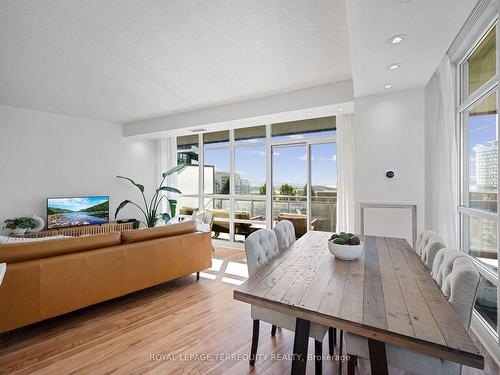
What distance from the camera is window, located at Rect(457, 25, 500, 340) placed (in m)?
2.08

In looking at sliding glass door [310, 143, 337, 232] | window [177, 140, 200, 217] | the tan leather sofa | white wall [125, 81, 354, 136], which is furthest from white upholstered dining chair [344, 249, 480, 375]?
window [177, 140, 200, 217]

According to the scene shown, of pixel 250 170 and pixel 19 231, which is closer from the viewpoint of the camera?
pixel 19 231

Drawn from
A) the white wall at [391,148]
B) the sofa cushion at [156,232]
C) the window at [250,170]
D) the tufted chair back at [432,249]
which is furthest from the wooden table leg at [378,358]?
the window at [250,170]

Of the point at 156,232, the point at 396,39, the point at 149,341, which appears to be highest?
the point at 396,39

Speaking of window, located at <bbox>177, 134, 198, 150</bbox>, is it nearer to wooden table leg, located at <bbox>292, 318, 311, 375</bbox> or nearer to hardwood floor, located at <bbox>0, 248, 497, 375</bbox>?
hardwood floor, located at <bbox>0, 248, 497, 375</bbox>

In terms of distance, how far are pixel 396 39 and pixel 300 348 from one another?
7.90 ft

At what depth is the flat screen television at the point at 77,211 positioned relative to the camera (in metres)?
5.00

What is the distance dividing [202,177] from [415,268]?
5.21 metres

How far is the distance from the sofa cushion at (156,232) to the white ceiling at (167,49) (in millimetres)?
2011

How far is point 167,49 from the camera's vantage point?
9.32 ft

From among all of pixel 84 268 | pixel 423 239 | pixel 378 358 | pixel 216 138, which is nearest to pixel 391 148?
pixel 423 239

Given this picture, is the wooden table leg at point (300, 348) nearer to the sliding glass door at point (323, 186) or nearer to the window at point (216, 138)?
the sliding glass door at point (323, 186)

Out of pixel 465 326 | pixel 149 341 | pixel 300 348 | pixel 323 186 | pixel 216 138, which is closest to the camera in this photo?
pixel 465 326

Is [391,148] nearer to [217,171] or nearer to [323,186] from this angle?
[323,186]
